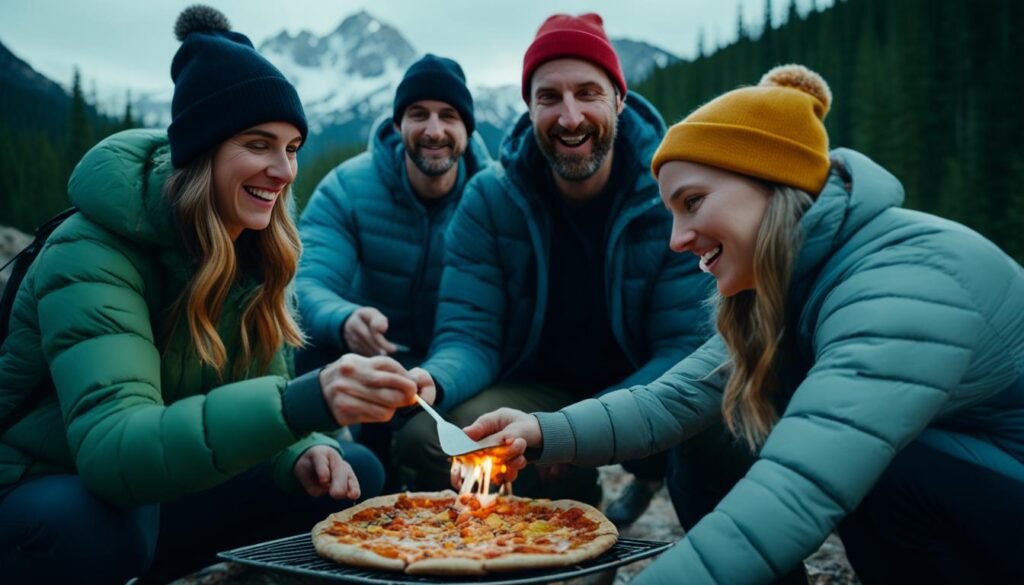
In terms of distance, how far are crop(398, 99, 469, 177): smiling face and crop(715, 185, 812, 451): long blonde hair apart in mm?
Result: 3209

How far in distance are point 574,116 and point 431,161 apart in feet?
5.18

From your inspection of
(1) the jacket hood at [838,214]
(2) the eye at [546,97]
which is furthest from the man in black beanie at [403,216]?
(1) the jacket hood at [838,214]

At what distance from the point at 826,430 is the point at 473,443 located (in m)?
1.21

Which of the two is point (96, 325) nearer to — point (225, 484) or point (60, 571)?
point (60, 571)

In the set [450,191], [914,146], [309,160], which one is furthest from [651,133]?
[309,160]

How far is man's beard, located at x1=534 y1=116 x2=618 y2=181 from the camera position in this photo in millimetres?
4523

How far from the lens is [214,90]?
3.06 m

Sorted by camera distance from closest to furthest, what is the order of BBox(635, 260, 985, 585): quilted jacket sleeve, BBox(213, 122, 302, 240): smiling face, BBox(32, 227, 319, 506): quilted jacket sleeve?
BBox(635, 260, 985, 585): quilted jacket sleeve < BBox(32, 227, 319, 506): quilted jacket sleeve < BBox(213, 122, 302, 240): smiling face

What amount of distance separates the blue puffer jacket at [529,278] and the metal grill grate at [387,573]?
1.67m

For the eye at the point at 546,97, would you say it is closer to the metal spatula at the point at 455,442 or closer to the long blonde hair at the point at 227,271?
the long blonde hair at the point at 227,271

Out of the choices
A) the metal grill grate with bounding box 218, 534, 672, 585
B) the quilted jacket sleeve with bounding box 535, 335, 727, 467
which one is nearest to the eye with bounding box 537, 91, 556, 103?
the quilted jacket sleeve with bounding box 535, 335, 727, 467

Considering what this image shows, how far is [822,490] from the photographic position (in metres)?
1.95

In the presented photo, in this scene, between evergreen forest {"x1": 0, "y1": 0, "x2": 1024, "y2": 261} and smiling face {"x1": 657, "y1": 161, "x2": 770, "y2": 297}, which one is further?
evergreen forest {"x1": 0, "y1": 0, "x2": 1024, "y2": 261}

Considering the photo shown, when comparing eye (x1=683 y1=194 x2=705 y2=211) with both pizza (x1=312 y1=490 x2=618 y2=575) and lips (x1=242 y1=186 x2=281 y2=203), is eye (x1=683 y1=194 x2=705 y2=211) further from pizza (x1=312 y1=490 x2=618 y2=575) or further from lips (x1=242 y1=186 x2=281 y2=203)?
lips (x1=242 y1=186 x2=281 y2=203)
